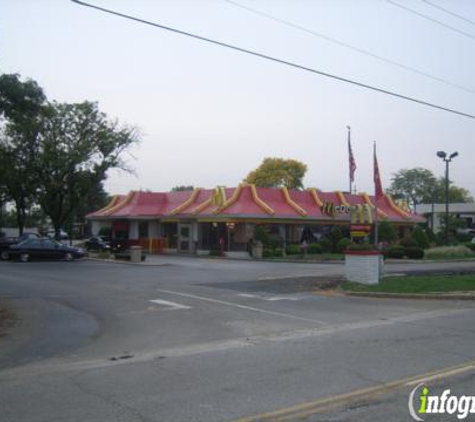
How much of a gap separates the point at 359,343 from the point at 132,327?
497 centimetres

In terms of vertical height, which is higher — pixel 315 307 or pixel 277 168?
pixel 277 168

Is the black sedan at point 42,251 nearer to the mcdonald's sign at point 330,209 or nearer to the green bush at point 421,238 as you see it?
the mcdonald's sign at point 330,209

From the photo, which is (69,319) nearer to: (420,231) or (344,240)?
(344,240)

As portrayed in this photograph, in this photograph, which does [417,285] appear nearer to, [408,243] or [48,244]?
[48,244]

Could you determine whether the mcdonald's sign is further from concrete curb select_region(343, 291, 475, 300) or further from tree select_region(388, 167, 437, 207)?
tree select_region(388, 167, 437, 207)

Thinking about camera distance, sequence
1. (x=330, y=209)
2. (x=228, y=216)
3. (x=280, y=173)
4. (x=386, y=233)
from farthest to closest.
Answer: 1. (x=280, y=173)
2. (x=330, y=209)
3. (x=386, y=233)
4. (x=228, y=216)

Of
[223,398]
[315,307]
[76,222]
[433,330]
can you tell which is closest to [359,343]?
[433,330]

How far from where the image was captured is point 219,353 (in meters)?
9.96

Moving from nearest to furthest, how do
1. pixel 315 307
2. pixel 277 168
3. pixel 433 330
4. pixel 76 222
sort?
pixel 433 330 → pixel 315 307 → pixel 277 168 → pixel 76 222

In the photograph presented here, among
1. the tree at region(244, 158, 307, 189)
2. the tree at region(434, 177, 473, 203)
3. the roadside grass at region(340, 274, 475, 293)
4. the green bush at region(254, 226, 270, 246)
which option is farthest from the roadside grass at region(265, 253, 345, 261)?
the tree at region(434, 177, 473, 203)

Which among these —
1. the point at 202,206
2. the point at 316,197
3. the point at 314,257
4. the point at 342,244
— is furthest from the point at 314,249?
the point at 202,206

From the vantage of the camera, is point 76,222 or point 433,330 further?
point 76,222

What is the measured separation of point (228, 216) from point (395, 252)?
1185cm

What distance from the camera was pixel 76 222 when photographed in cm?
10050
